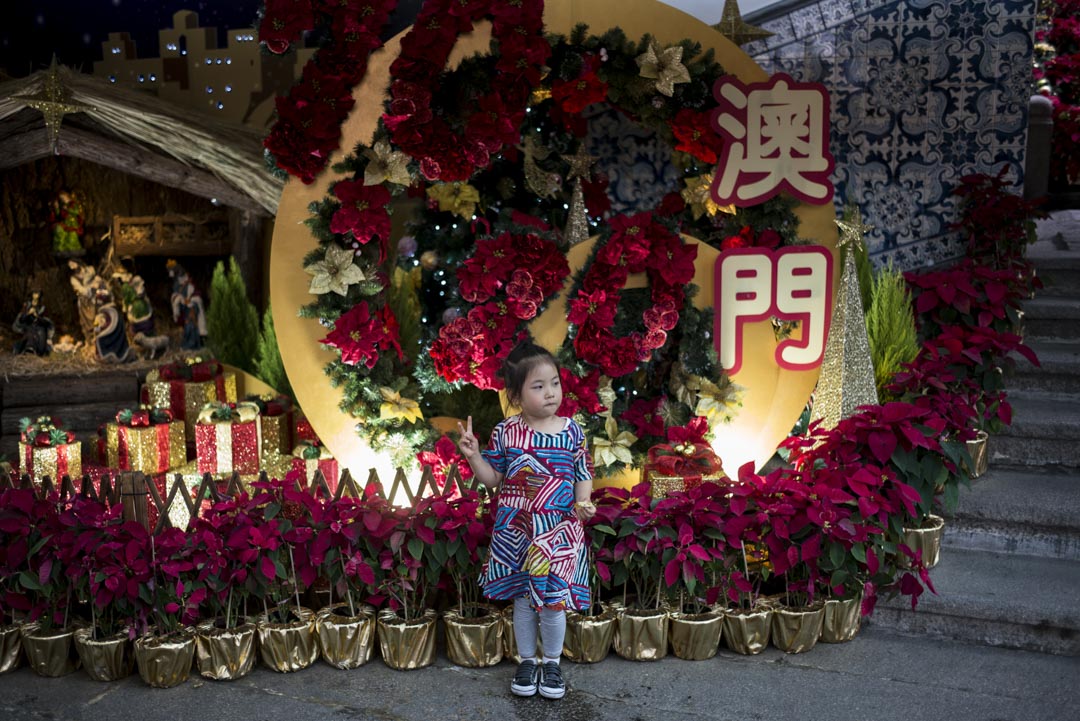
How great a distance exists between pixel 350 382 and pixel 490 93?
136 cm

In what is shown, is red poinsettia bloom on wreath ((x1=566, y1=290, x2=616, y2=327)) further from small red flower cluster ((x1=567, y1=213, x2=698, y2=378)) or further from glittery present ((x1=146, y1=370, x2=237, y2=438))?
glittery present ((x1=146, y1=370, x2=237, y2=438))

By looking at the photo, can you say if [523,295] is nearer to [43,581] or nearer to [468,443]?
[468,443]

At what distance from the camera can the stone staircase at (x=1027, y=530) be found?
3820 mm

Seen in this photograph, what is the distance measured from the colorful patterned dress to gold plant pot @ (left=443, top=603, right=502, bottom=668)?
24cm

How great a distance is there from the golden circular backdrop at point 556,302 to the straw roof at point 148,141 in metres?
1.39

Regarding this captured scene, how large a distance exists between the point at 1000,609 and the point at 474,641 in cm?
193

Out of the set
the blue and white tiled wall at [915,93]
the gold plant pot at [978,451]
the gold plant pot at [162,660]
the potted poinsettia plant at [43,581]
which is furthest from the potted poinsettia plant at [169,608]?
the blue and white tiled wall at [915,93]

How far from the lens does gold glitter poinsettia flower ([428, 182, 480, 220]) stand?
16.2 ft

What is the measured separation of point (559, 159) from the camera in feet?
18.0

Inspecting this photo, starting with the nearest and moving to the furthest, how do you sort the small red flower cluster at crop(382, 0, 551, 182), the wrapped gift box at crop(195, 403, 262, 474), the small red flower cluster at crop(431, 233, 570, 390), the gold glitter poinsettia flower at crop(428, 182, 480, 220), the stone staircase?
the stone staircase
the small red flower cluster at crop(382, 0, 551, 182)
the small red flower cluster at crop(431, 233, 570, 390)
the gold glitter poinsettia flower at crop(428, 182, 480, 220)
the wrapped gift box at crop(195, 403, 262, 474)

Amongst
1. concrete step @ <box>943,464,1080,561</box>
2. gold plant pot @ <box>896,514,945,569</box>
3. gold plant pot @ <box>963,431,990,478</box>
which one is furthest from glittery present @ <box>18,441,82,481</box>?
gold plant pot @ <box>963,431,990,478</box>

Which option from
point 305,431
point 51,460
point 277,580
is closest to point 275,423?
point 305,431

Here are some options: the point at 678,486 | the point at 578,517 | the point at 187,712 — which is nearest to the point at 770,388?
the point at 678,486

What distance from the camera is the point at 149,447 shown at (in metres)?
5.34
